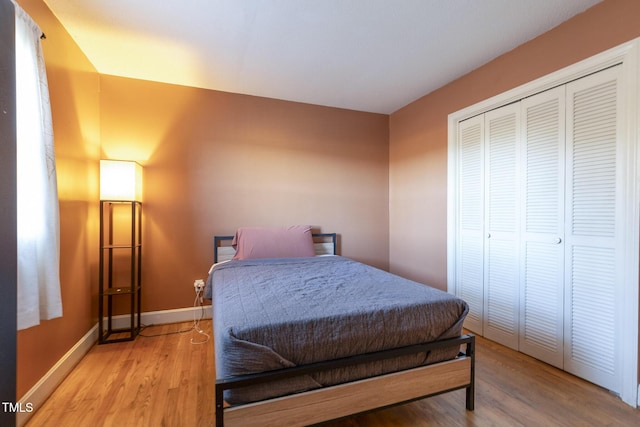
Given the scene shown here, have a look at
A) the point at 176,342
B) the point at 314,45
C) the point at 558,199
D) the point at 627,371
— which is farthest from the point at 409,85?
the point at 176,342

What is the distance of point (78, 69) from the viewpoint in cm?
217

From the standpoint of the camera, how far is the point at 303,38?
2.10 m

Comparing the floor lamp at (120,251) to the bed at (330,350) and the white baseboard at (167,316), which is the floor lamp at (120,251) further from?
the bed at (330,350)

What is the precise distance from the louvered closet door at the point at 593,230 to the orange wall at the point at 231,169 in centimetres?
200

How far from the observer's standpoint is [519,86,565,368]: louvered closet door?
194 centimetres

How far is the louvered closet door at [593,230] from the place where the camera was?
1668 mm

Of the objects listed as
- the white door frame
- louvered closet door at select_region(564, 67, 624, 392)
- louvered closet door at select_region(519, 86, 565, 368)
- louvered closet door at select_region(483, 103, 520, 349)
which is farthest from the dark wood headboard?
the white door frame

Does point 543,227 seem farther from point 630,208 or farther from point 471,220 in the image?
point 471,220

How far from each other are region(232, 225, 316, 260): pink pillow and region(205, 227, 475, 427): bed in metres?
0.98

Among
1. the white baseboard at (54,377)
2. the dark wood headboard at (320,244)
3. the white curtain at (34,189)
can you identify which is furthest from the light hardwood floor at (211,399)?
the dark wood headboard at (320,244)

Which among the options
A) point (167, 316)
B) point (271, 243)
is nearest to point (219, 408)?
point (271, 243)

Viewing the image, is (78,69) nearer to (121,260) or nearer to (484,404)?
(121,260)

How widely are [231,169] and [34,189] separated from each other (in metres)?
1.72

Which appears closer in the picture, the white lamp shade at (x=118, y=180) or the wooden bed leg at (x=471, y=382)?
the wooden bed leg at (x=471, y=382)
